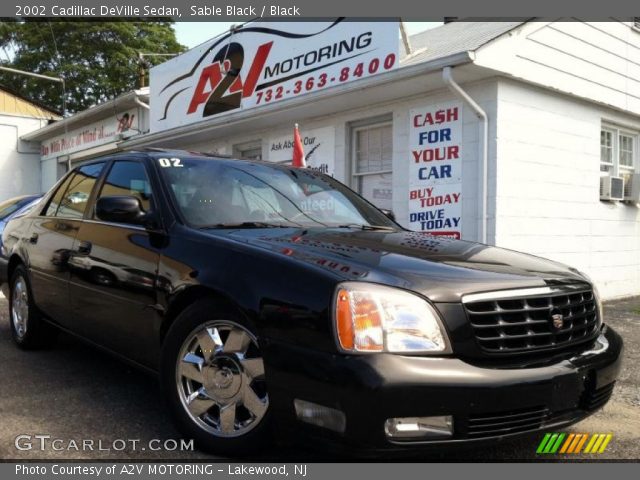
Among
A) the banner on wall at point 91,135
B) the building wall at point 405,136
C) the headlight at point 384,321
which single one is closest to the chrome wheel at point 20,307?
the headlight at point 384,321

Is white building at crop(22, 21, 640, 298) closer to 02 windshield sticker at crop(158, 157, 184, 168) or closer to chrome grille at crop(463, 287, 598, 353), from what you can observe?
02 windshield sticker at crop(158, 157, 184, 168)

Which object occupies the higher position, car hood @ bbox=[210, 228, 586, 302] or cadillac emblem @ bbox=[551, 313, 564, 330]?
car hood @ bbox=[210, 228, 586, 302]

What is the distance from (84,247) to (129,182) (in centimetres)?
53

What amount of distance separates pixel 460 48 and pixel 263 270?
18.7ft

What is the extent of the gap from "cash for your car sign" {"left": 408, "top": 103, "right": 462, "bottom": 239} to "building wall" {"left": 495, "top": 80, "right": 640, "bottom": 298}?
0.59 metres

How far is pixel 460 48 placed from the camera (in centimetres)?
740

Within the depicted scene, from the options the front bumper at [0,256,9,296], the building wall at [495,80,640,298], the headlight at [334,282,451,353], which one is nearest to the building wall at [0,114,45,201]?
the front bumper at [0,256,9,296]

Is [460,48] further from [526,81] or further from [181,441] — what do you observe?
[181,441]

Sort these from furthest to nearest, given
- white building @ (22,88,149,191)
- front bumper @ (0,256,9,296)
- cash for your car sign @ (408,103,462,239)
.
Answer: white building @ (22,88,149,191) < cash for your car sign @ (408,103,462,239) < front bumper @ (0,256,9,296)

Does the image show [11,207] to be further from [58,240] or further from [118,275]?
[118,275]

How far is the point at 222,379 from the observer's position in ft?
9.22

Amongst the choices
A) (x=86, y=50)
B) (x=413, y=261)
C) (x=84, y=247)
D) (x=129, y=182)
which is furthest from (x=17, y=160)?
(x=413, y=261)

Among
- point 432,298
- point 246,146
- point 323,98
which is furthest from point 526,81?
point 432,298

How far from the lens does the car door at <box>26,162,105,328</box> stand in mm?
4176
